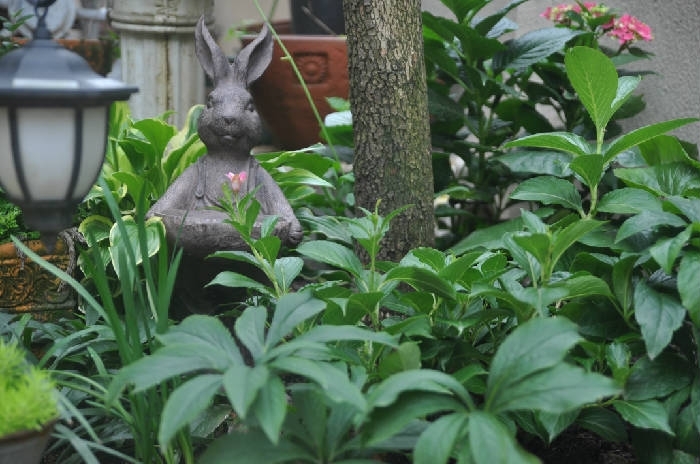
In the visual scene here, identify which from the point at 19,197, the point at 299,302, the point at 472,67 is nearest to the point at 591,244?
the point at 299,302

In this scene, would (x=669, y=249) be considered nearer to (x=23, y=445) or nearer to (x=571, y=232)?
(x=571, y=232)

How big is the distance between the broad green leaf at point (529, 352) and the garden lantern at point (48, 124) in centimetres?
79

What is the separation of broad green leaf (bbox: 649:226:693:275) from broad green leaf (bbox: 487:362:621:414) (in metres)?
0.42

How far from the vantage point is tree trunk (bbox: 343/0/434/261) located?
2443 millimetres

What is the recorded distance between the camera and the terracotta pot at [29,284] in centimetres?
258

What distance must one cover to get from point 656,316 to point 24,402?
121cm

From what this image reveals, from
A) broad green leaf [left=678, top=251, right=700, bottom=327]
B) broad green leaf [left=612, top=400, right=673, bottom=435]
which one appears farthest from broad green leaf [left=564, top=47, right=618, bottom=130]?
broad green leaf [left=612, top=400, right=673, bottom=435]

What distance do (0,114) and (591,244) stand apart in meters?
1.35

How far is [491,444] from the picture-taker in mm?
1435

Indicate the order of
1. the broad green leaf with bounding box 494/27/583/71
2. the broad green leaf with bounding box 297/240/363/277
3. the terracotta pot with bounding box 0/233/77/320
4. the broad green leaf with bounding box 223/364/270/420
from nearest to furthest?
the broad green leaf with bounding box 223/364/270/420, the broad green leaf with bounding box 297/240/363/277, the terracotta pot with bounding box 0/233/77/320, the broad green leaf with bounding box 494/27/583/71

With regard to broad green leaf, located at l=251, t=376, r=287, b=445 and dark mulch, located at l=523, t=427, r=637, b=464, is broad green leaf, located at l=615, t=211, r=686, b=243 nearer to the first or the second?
dark mulch, located at l=523, t=427, r=637, b=464

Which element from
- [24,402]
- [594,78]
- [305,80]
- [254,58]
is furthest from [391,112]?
[305,80]

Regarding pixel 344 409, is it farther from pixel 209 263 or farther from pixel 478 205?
pixel 478 205

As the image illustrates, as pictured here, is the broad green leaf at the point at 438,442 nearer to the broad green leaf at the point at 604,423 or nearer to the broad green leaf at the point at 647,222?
the broad green leaf at the point at 604,423
